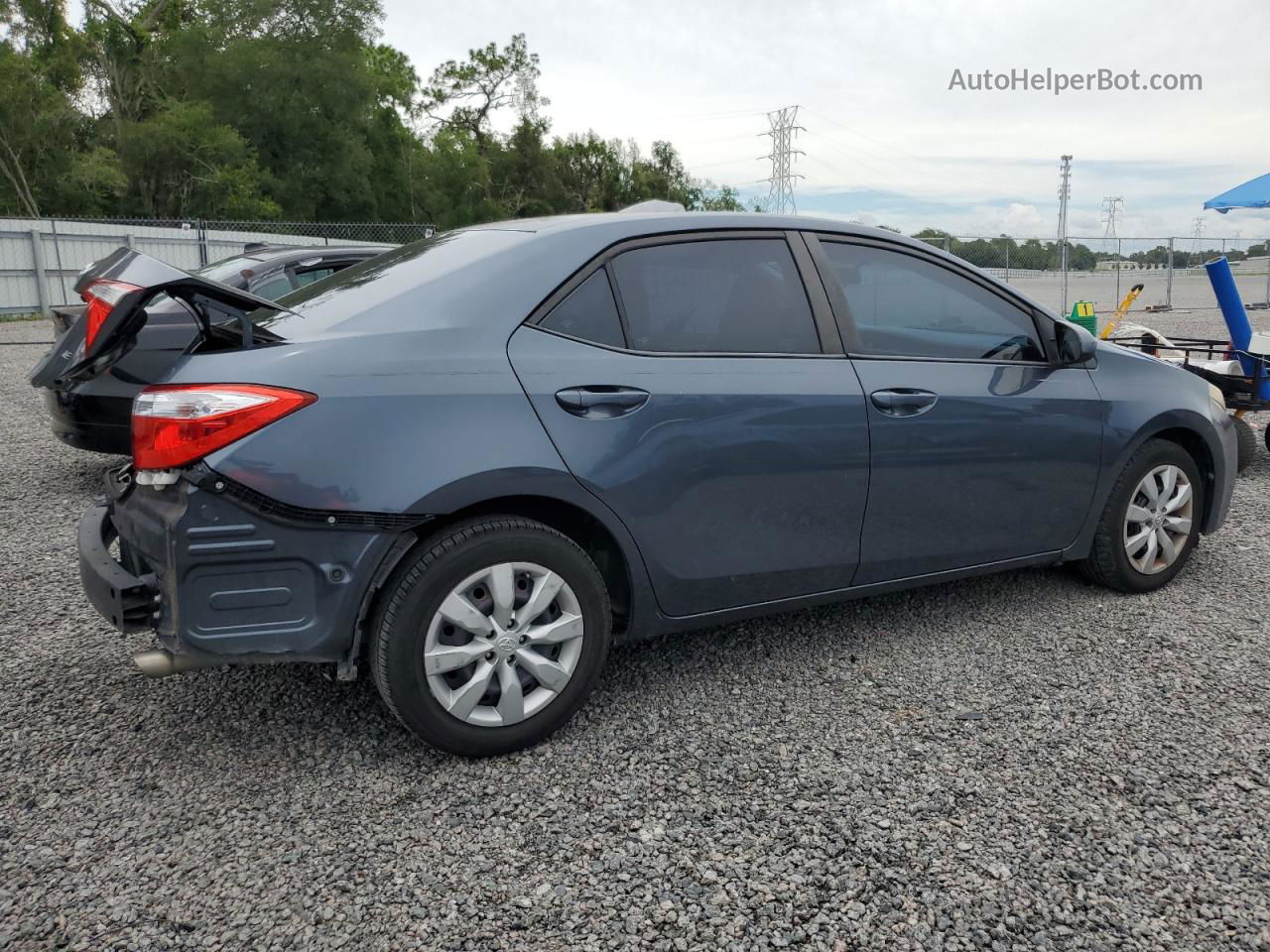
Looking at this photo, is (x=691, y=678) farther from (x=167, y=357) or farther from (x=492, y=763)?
(x=167, y=357)

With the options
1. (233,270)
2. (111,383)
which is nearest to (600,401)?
(111,383)

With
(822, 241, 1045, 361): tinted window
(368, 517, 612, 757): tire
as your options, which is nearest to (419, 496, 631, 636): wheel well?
(368, 517, 612, 757): tire

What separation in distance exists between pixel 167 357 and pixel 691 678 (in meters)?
3.57

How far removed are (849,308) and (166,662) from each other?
8.11 ft

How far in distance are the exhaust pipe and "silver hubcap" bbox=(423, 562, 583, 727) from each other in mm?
602

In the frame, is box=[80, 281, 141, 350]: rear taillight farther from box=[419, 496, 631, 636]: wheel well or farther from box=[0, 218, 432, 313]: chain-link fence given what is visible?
box=[0, 218, 432, 313]: chain-link fence

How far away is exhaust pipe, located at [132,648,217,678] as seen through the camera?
2756 mm

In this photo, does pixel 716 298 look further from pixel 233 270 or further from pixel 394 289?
pixel 233 270

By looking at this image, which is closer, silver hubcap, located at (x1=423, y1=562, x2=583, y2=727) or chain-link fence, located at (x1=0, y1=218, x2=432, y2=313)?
silver hubcap, located at (x1=423, y1=562, x2=583, y2=727)

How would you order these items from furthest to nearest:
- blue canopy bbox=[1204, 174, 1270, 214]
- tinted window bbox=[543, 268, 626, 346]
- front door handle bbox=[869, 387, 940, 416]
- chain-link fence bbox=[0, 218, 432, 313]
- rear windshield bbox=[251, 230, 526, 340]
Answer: chain-link fence bbox=[0, 218, 432, 313], blue canopy bbox=[1204, 174, 1270, 214], front door handle bbox=[869, 387, 940, 416], tinted window bbox=[543, 268, 626, 346], rear windshield bbox=[251, 230, 526, 340]

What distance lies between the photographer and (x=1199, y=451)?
181 inches

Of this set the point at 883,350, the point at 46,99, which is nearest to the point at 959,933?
the point at 883,350

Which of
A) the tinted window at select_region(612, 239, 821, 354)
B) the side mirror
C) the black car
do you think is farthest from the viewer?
the black car

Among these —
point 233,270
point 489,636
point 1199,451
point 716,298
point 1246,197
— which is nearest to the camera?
point 489,636
